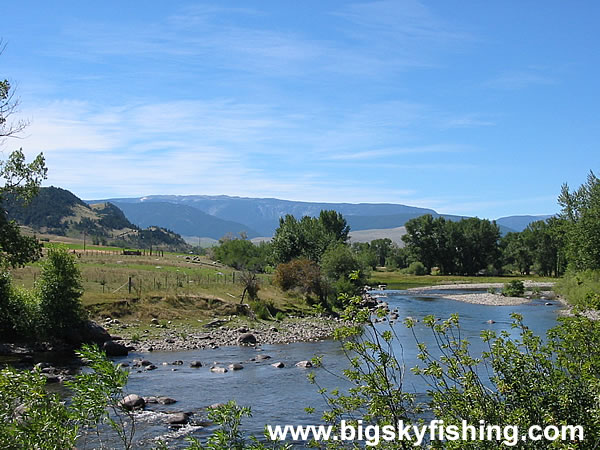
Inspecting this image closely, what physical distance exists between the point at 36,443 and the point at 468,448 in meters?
5.63

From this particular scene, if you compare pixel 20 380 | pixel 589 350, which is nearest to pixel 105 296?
pixel 20 380

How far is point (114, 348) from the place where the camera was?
1324 inches

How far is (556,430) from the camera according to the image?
6539 mm

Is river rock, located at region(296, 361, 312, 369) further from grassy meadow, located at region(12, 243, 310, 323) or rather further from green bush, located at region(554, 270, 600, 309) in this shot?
green bush, located at region(554, 270, 600, 309)

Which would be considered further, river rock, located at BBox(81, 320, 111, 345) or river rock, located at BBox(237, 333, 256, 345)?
river rock, located at BBox(237, 333, 256, 345)

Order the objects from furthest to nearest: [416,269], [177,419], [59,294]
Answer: [416,269], [59,294], [177,419]

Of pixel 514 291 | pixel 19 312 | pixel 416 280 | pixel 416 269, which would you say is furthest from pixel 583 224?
pixel 416 269

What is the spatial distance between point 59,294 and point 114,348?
184 inches

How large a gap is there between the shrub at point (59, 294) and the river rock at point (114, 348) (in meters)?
2.52

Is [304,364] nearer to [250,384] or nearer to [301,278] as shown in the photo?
[250,384]

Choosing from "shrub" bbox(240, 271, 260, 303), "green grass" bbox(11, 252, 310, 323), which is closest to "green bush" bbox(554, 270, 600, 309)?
"green grass" bbox(11, 252, 310, 323)

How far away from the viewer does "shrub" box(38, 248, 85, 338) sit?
33.4 metres

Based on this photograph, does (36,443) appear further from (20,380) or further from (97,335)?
(97,335)

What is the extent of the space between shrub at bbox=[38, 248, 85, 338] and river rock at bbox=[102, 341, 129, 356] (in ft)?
8.28
